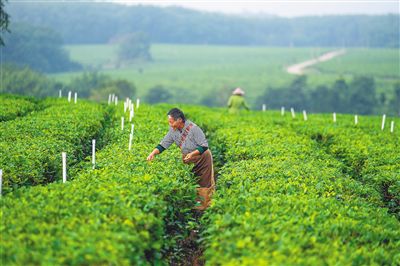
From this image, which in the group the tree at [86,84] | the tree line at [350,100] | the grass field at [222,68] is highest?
the grass field at [222,68]

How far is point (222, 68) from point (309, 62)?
85.1 ft

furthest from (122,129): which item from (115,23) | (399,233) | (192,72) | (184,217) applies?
(115,23)

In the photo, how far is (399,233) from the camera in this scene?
852cm

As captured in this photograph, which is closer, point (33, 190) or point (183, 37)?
point (33, 190)

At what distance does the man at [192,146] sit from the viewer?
12.3 metres

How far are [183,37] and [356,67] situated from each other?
75.5 metres

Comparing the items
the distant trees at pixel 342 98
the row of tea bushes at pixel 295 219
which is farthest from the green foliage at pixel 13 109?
the distant trees at pixel 342 98

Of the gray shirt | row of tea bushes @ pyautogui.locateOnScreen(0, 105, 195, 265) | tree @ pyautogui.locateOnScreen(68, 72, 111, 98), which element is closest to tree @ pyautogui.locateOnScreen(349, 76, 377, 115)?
tree @ pyautogui.locateOnScreen(68, 72, 111, 98)

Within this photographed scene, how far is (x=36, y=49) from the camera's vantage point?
125 m

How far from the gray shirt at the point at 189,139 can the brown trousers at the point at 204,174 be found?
36 cm

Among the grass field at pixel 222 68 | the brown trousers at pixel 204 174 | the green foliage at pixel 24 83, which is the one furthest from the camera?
the grass field at pixel 222 68

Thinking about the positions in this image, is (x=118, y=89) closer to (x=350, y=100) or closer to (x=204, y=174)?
(x=350, y=100)

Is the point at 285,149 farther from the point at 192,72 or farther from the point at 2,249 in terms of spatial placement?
the point at 192,72

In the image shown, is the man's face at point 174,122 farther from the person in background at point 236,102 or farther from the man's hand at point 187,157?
the person in background at point 236,102
